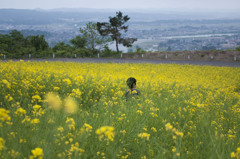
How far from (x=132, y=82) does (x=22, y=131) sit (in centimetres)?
477

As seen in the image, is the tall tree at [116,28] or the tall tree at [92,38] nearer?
the tall tree at [116,28]

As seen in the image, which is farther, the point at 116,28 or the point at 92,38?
the point at 92,38

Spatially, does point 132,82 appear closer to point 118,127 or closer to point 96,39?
point 118,127

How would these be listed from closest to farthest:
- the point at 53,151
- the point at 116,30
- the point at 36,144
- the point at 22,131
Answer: the point at 53,151 → the point at 36,144 → the point at 22,131 → the point at 116,30

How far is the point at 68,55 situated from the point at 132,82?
3358 cm

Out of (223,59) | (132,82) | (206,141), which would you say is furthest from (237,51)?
(206,141)

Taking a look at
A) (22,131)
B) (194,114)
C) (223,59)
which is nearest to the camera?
(22,131)

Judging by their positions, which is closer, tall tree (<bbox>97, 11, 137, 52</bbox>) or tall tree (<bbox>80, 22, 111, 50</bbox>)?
tall tree (<bbox>97, 11, 137, 52</bbox>)

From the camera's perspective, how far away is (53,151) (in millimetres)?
2354

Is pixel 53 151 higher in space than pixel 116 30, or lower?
lower

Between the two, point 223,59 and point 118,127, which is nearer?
point 118,127

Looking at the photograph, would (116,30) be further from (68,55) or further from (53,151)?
(53,151)

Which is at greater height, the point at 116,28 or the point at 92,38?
the point at 116,28

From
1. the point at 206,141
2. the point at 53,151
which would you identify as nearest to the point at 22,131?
→ the point at 53,151
